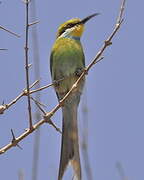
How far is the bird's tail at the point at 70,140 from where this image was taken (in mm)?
2469

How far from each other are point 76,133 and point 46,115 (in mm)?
957

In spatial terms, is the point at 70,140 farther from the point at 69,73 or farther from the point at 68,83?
the point at 69,73

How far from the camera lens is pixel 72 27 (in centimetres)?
412

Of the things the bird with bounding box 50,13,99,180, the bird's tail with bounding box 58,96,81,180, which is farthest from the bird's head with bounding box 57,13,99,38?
the bird's tail with bounding box 58,96,81,180

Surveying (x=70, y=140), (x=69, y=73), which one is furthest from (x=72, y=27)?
(x=70, y=140)

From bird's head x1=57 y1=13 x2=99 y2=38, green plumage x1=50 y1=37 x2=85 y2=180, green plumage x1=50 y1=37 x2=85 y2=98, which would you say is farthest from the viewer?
bird's head x1=57 y1=13 x2=99 y2=38

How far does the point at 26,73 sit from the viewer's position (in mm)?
1844

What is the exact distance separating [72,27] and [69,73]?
0.67 m

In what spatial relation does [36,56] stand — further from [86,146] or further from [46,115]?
[86,146]

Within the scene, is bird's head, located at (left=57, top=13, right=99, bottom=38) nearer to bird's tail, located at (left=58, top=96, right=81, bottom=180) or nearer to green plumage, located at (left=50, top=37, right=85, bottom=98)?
green plumage, located at (left=50, top=37, right=85, bottom=98)

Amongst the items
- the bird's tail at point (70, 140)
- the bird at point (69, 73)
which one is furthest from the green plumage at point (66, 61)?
the bird's tail at point (70, 140)

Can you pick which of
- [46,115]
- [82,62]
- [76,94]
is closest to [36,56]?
[46,115]

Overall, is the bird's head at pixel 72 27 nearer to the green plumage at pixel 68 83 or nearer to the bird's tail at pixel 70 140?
the green plumage at pixel 68 83

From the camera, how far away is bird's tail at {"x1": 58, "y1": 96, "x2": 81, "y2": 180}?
247 centimetres
